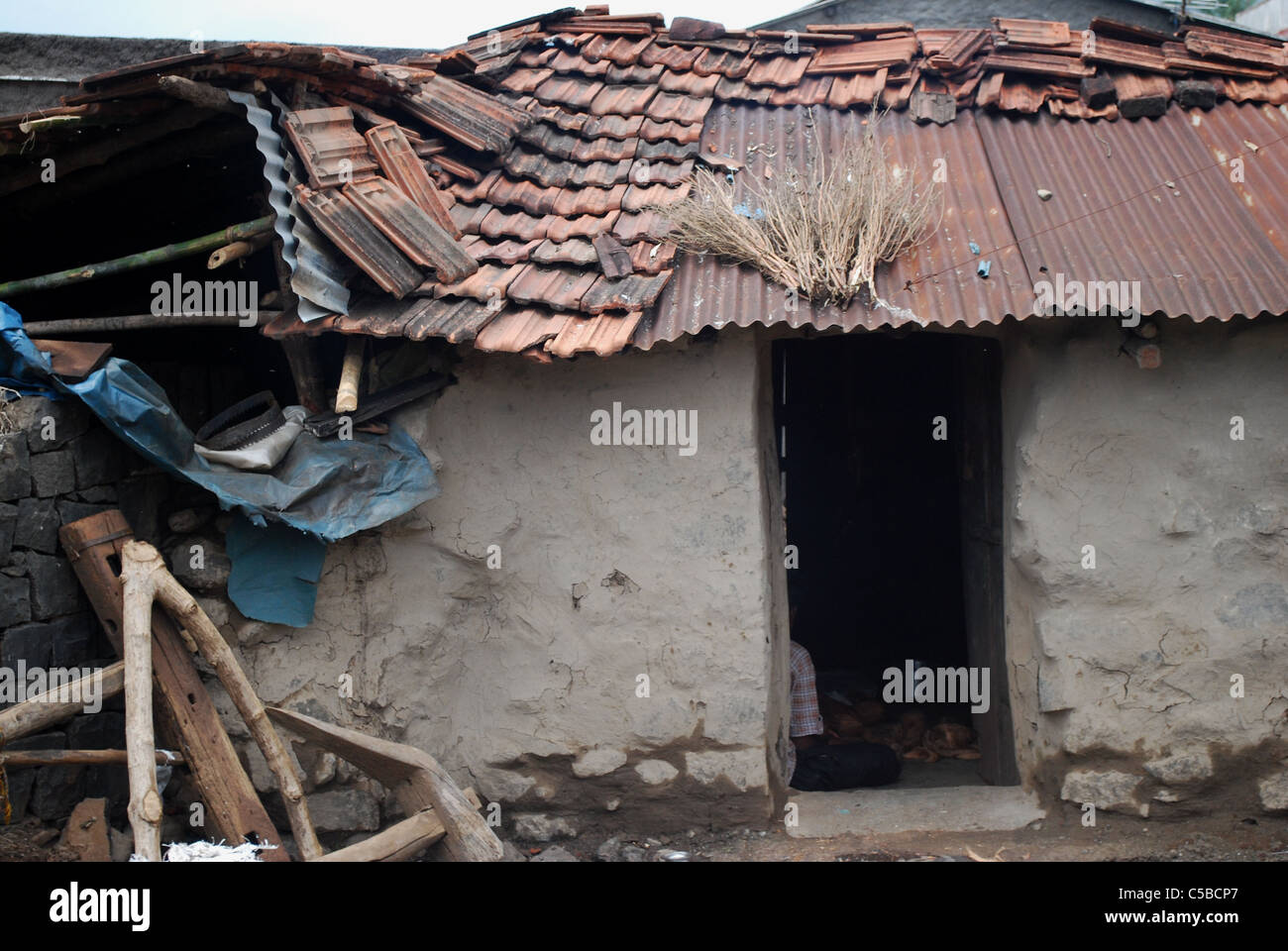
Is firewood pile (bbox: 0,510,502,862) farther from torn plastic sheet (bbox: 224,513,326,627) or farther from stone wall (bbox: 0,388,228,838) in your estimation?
torn plastic sheet (bbox: 224,513,326,627)

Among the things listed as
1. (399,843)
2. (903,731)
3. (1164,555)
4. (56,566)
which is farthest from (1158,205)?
(56,566)

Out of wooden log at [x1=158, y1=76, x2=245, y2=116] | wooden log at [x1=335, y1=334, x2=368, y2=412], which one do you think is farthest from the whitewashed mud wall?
wooden log at [x1=158, y1=76, x2=245, y2=116]

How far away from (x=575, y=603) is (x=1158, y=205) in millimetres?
3467

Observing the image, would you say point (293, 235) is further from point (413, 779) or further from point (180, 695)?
point (413, 779)

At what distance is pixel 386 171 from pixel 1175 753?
15.4ft

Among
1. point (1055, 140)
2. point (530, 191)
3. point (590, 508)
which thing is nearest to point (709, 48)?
point (530, 191)

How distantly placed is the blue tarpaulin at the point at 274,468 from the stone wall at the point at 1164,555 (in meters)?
2.99

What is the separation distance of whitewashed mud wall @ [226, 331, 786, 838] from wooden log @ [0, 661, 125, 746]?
969 millimetres

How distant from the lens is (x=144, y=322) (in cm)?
497

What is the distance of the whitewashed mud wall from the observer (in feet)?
17.1

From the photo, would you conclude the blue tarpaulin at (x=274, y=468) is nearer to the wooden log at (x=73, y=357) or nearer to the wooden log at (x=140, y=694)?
the wooden log at (x=73, y=357)

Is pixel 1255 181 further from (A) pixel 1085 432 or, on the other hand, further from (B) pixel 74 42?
(B) pixel 74 42

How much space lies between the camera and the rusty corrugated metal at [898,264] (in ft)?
16.2

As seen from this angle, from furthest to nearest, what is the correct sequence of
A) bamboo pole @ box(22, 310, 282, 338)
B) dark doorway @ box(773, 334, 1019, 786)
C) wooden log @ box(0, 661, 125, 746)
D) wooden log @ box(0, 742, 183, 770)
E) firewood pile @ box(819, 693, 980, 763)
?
dark doorway @ box(773, 334, 1019, 786) → firewood pile @ box(819, 693, 980, 763) → bamboo pole @ box(22, 310, 282, 338) → wooden log @ box(0, 742, 183, 770) → wooden log @ box(0, 661, 125, 746)
